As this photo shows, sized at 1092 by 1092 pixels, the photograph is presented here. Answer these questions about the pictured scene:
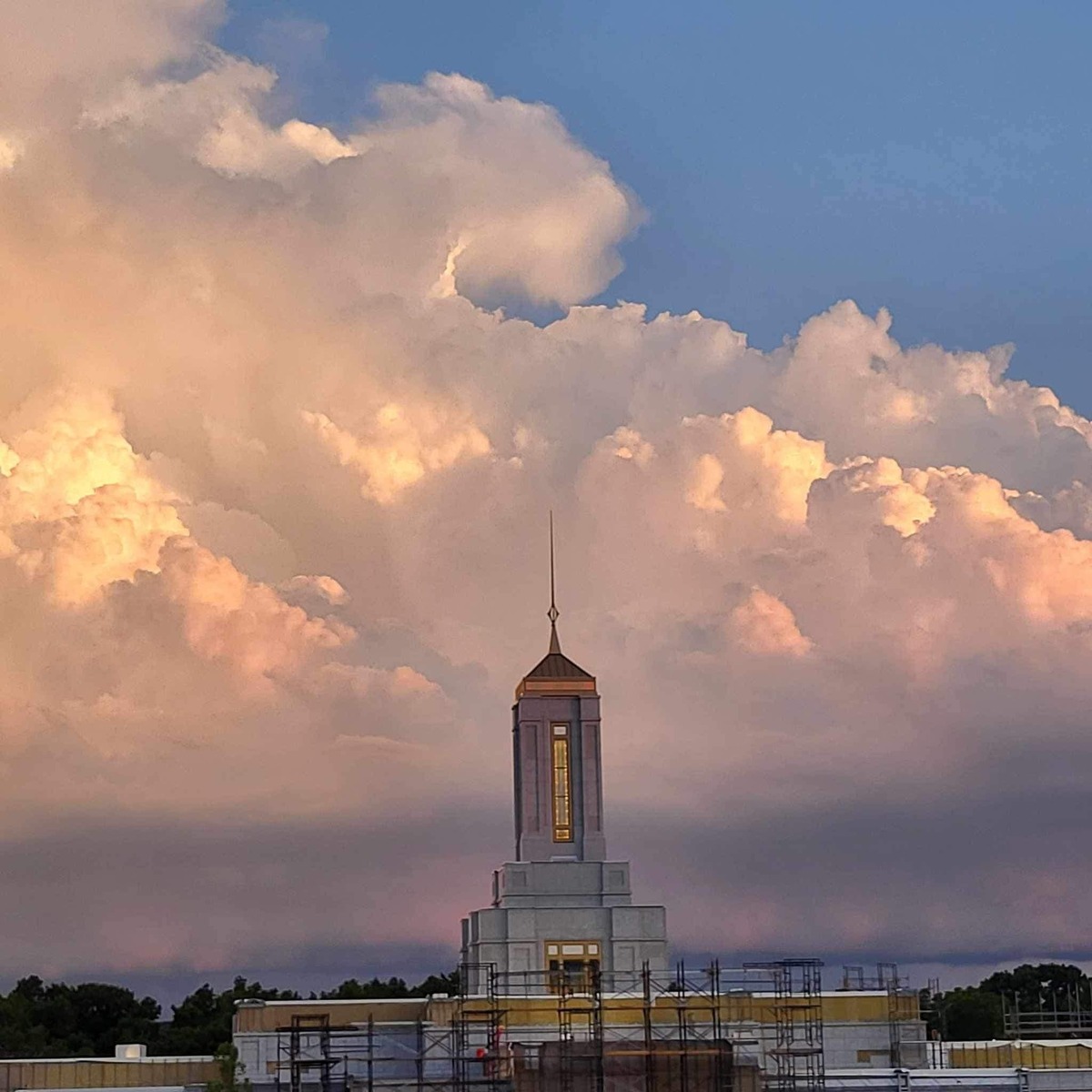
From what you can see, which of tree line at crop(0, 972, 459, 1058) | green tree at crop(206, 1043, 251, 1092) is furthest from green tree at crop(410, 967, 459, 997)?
green tree at crop(206, 1043, 251, 1092)

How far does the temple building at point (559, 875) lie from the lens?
94.6 meters

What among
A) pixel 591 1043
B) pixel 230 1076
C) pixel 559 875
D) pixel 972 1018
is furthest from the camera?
pixel 972 1018

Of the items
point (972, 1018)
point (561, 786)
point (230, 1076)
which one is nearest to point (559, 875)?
point (561, 786)

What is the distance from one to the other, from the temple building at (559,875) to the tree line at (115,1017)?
42.4 m

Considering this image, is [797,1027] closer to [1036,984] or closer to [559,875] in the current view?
[559,875]

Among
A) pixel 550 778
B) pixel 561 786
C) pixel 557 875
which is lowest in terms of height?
pixel 557 875

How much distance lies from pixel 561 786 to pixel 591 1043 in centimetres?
2547

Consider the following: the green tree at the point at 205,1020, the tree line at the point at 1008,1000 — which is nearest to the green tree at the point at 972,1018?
the tree line at the point at 1008,1000

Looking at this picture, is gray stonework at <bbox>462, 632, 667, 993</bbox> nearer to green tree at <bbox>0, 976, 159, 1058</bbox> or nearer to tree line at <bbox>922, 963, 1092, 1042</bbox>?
tree line at <bbox>922, 963, 1092, 1042</bbox>

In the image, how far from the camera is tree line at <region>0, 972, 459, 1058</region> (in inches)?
5404

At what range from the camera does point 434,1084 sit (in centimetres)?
7475

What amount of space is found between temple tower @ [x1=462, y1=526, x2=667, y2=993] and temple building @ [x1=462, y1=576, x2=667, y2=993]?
0.04 m

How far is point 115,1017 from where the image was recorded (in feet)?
523

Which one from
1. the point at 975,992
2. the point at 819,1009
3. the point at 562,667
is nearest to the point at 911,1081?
the point at 819,1009
